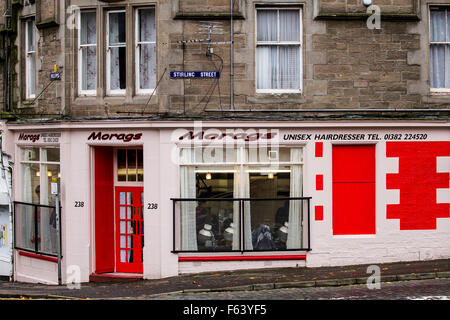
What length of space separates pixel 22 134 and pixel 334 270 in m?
9.34

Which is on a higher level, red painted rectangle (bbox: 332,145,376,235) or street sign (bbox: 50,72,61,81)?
street sign (bbox: 50,72,61,81)

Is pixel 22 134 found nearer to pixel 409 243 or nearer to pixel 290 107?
pixel 290 107

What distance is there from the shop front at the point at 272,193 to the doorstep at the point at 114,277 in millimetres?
172

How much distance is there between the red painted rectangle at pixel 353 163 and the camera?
1798 cm

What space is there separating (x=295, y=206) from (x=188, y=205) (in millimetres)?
2676

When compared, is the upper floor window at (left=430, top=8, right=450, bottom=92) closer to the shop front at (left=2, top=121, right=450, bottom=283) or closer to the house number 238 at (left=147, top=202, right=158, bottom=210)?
the shop front at (left=2, top=121, right=450, bottom=283)

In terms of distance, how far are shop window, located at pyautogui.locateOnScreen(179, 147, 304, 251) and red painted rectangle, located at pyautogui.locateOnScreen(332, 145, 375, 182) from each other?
3.13 ft

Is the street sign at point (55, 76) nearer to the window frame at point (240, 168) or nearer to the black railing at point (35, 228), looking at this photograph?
the black railing at point (35, 228)

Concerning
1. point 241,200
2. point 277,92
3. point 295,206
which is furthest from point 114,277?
point 277,92

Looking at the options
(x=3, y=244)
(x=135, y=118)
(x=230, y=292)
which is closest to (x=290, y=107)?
(x=135, y=118)

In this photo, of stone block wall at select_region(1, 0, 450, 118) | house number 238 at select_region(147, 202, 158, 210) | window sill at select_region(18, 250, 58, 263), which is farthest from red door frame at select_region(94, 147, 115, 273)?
stone block wall at select_region(1, 0, 450, 118)

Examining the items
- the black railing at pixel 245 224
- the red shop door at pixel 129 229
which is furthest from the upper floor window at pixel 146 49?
the black railing at pixel 245 224

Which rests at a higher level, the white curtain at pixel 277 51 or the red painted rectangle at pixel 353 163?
the white curtain at pixel 277 51

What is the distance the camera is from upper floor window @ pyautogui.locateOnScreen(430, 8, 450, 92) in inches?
716
